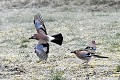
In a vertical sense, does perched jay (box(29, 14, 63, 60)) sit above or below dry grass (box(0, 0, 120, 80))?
above

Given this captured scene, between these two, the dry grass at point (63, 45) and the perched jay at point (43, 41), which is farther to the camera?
the dry grass at point (63, 45)

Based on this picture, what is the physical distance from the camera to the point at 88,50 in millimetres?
11797

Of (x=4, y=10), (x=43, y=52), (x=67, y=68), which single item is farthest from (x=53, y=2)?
(x=43, y=52)

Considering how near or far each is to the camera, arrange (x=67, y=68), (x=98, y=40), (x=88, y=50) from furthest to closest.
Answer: (x=98, y=40) → (x=67, y=68) → (x=88, y=50)

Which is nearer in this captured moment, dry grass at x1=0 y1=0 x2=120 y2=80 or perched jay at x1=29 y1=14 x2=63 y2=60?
perched jay at x1=29 y1=14 x2=63 y2=60

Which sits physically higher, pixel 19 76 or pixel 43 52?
pixel 43 52

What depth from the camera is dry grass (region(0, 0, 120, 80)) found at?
1234 cm

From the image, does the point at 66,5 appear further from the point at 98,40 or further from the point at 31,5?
the point at 98,40

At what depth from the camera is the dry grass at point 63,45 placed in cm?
1234

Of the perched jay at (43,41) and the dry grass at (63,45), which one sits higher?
the perched jay at (43,41)

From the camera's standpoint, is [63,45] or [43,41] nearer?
[43,41]

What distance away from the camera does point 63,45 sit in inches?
700

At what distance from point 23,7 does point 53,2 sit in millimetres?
2051

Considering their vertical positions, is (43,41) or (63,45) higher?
(43,41)
